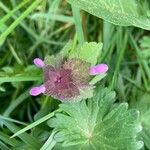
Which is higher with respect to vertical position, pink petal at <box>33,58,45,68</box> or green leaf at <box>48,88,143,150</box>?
pink petal at <box>33,58,45,68</box>

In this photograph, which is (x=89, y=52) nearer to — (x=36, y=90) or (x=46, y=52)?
(x=36, y=90)

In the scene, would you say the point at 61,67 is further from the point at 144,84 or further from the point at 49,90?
the point at 144,84

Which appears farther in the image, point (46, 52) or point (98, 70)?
point (46, 52)

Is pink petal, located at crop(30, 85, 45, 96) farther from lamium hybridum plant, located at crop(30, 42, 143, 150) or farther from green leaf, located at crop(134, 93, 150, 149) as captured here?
green leaf, located at crop(134, 93, 150, 149)

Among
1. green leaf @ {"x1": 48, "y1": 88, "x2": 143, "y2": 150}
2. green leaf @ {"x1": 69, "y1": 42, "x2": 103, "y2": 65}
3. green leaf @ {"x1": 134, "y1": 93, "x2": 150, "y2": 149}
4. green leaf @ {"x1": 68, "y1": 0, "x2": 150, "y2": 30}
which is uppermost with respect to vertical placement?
green leaf @ {"x1": 68, "y1": 0, "x2": 150, "y2": 30}

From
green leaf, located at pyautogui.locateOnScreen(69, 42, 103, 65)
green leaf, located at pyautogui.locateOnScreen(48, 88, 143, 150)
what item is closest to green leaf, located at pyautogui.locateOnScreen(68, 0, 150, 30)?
green leaf, located at pyautogui.locateOnScreen(69, 42, 103, 65)

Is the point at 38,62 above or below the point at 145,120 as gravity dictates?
above

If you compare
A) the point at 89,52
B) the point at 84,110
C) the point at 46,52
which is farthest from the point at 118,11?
the point at 46,52
